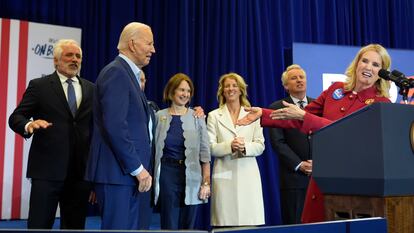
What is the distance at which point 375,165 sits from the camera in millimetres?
1541

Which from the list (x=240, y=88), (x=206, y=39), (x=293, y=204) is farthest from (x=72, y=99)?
(x=206, y=39)

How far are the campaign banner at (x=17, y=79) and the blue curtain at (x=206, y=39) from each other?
532 millimetres

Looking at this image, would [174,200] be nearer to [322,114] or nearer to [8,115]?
[322,114]

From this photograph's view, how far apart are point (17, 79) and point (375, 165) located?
449 centimetres

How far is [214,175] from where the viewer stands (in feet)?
11.7

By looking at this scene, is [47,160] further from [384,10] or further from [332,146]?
[384,10]

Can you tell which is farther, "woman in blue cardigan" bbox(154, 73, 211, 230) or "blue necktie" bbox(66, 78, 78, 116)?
"woman in blue cardigan" bbox(154, 73, 211, 230)

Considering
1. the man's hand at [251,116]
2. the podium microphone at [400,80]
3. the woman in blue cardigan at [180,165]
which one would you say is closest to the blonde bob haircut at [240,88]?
the woman in blue cardigan at [180,165]

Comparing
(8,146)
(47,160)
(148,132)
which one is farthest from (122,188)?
(8,146)

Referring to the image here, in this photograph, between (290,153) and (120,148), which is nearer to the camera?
(120,148)

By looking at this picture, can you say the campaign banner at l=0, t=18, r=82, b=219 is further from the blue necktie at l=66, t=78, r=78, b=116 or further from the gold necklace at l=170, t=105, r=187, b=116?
the blue necktie at l=66, t=78, r=78, b=116

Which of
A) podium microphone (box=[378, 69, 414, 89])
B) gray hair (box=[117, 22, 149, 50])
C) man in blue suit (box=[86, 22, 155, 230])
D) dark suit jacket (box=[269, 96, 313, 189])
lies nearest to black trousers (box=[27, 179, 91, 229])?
man in blue suit (box=[86, 22, 155, 230])

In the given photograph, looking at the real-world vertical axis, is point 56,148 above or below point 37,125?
below

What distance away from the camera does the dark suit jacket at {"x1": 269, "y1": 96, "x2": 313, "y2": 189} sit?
3.45 metres
